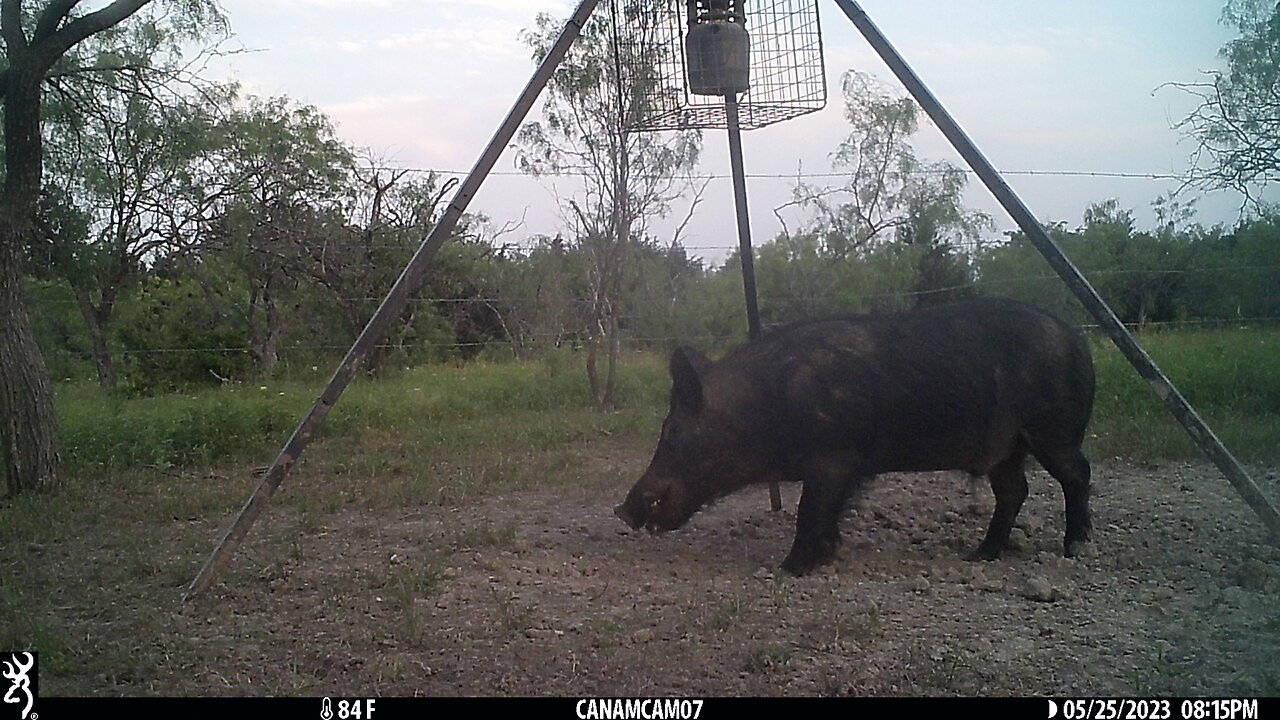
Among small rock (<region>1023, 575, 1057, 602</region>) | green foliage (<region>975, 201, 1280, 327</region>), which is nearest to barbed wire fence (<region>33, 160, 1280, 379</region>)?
green foliage (<region>975, 201, 1280, 327</region>)

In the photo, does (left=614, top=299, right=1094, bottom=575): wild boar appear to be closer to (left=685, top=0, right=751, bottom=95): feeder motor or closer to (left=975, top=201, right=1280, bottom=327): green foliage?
(left=685, top=0, right=751, bottom=95): feeder motor

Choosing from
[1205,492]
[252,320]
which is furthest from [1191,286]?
[252,320]

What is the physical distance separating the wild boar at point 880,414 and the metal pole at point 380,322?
1.63 meters

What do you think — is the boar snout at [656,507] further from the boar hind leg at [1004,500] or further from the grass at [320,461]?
the boar hind leg at [1004,500]

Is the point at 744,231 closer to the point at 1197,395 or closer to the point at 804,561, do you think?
the point at 804,561

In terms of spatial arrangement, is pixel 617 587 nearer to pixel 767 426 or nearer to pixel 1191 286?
pixel 767 426

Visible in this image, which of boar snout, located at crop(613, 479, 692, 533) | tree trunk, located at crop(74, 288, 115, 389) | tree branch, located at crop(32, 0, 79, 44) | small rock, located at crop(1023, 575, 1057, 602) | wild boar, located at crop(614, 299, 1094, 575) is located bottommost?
small rock, located at crop(1023, 575, 1057, 602)

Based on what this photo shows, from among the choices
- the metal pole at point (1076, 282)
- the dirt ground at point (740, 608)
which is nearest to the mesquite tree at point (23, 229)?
the dirt ground at point (740, 608)

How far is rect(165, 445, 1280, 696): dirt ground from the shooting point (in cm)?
413

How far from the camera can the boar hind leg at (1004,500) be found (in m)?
6.45

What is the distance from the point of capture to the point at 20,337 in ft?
27.2

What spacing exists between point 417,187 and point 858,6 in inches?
424

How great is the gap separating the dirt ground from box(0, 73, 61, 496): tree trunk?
2824 millimetres

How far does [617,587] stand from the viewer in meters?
5.56
